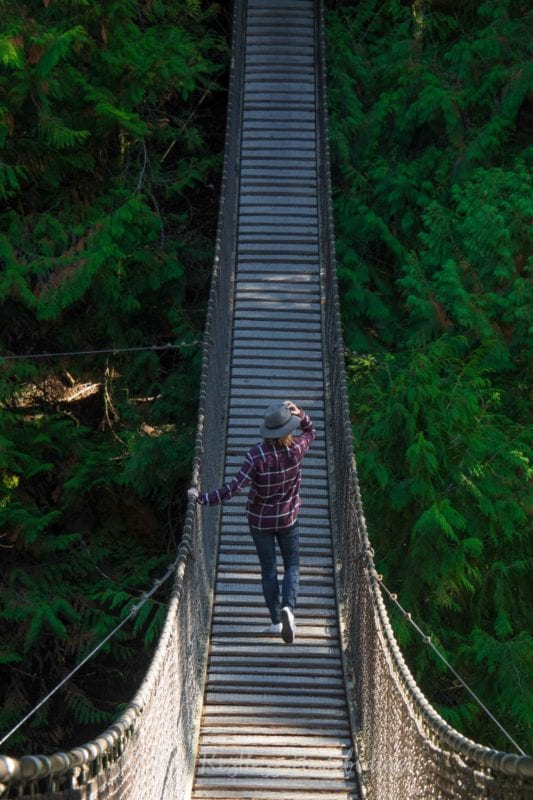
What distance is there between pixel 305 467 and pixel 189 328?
9.95 ft

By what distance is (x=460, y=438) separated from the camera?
7.50 m

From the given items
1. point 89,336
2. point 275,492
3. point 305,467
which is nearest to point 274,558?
point 275,492

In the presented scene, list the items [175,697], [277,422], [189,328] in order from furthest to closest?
[189,328] < [277,422] < [175,697]

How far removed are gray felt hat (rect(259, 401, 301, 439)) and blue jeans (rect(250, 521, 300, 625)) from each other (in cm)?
44

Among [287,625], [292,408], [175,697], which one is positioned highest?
[292,408]

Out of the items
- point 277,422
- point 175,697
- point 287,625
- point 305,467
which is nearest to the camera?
point 175,697

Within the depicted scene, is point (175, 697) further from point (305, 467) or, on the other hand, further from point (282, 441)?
point (305, 467)

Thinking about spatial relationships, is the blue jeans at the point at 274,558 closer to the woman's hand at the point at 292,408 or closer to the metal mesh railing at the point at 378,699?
the metal mesh railing at the point at 378,699

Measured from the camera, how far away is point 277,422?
491 cm

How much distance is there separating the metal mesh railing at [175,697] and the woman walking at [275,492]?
12.0 inches

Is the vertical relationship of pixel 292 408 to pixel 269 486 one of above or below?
above

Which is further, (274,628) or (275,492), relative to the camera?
(274,628)

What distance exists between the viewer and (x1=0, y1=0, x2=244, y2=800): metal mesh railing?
2.84m

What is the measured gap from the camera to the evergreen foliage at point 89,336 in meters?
8.32
